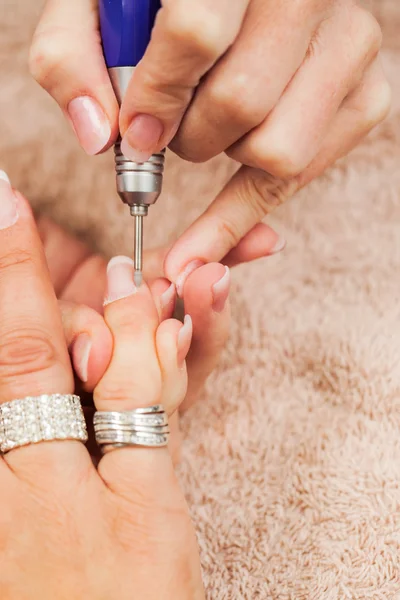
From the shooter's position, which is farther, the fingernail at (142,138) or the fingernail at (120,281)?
the fingernail at (120,281)

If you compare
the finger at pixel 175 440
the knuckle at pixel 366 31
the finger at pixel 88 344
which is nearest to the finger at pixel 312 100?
the knuckle at pixel 366 31

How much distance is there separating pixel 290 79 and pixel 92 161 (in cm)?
37

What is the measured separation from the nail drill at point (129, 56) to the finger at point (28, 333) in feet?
0.38

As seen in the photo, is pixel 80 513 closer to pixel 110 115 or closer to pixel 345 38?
pixel 110 115

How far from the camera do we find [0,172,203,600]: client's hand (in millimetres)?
636

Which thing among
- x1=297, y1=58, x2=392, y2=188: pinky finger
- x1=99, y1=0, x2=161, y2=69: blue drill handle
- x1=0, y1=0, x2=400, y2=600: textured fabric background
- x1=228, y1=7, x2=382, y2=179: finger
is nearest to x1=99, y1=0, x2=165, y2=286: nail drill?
x1=99, y1=0, x2=161, y2=69: blue drill handle

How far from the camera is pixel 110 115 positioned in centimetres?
64

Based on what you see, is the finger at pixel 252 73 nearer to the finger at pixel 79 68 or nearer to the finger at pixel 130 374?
the finger at pixel 79 68

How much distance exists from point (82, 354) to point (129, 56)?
0.29 m

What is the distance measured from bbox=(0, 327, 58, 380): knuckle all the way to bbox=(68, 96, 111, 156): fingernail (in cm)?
19

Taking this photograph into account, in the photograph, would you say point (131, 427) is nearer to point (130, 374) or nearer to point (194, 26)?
point (130, 374)

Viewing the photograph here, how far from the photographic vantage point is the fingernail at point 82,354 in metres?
0.70

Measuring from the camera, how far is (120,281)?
0.73 m

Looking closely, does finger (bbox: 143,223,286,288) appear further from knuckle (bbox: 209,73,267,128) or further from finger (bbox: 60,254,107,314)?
knuckle (bbox: 209,73,267,128)
